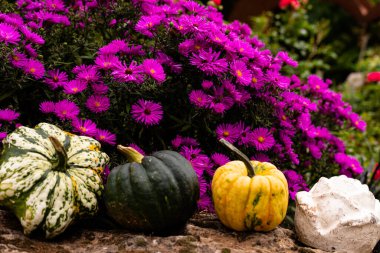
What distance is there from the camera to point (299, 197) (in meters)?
2.52

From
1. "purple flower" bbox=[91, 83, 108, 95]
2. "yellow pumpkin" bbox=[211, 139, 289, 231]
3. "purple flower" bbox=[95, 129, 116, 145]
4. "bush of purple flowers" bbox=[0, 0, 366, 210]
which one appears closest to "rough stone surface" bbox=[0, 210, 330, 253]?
"yellow pumpkin" bbox=[211, 139, 289, 231]

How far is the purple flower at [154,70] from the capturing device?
2.55m

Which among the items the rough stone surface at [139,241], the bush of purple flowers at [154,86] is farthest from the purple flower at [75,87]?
the rough stone surface at [139,241]

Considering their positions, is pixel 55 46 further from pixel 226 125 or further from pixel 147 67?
pixel 226 125

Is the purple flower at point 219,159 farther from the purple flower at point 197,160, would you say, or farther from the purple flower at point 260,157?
the purple flower at point 260,157

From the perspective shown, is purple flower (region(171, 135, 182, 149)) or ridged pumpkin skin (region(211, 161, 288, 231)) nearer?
ridged pumpkin skin (region(211, 161, 288, 231))

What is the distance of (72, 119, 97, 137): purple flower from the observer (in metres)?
2.53

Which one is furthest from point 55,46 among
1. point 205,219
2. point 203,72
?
point 205,219

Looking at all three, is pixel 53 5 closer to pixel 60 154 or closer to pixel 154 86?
pixel 154 86

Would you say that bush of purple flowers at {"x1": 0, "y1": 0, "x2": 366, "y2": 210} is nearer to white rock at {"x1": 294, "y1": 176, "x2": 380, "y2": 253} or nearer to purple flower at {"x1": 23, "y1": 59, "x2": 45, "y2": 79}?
purple flower at {"x1": 23, "y1": 59, "x2": 45, "y2": 79}

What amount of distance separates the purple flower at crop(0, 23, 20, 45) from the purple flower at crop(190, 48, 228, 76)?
3.00 ft

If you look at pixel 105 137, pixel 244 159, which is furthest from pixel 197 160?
pixel 105 137

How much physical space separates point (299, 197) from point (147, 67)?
3.29 ft

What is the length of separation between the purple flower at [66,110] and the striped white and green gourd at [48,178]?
0.14 metres
